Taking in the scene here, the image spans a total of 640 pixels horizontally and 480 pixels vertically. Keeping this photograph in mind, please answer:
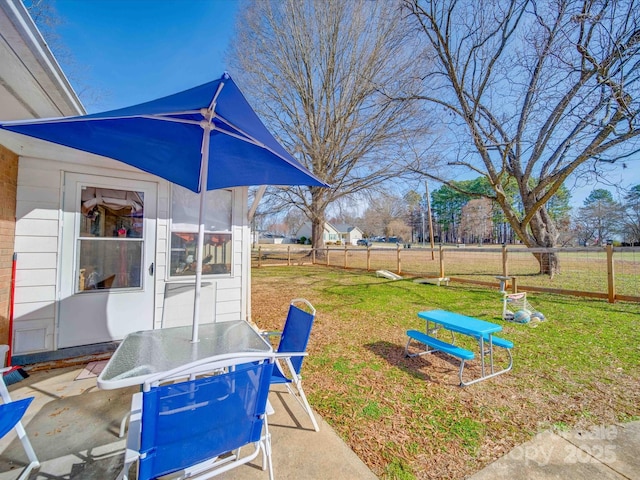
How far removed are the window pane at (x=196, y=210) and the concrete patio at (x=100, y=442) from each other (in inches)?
82.8

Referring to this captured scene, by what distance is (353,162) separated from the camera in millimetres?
Result: 12383

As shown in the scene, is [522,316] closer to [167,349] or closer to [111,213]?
[167,349]

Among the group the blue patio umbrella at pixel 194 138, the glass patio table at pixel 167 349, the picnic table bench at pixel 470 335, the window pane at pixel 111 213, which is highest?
the blue patio umbrella at pixel 194 138

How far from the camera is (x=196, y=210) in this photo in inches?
154

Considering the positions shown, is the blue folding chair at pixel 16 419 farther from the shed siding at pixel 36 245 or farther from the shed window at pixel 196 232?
the shed window at pixel 196 232

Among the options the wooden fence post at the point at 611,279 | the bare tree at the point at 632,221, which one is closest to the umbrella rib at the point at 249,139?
the wooden fence post at the point at 611,279

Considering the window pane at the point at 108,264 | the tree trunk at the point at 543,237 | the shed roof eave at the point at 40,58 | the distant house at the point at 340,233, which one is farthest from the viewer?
the distant house at the point at 340,233

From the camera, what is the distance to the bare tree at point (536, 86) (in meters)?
5.14

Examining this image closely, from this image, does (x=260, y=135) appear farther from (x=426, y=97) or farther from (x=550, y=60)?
(x=426, y=97)

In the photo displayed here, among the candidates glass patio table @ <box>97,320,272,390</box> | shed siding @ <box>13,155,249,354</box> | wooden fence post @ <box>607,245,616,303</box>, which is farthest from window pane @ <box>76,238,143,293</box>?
wooden fence post @ <box>607,245,616,303</box>

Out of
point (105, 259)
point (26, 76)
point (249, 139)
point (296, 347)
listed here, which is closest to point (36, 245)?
point (105, 259)

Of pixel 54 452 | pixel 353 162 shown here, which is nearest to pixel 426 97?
pixel 353 162

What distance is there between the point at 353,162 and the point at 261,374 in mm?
11891

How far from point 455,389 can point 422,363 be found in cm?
62
